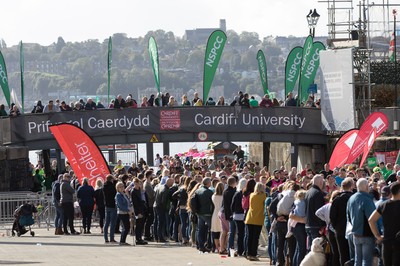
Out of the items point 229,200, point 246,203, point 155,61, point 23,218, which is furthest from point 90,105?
point 246,203

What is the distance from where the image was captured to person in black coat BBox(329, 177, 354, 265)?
799 inches

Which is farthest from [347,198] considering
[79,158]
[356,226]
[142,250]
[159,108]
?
[159,108]

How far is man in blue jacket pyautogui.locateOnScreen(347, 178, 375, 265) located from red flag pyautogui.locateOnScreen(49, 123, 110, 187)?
1366 cm

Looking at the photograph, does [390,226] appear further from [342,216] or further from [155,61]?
[155,61]

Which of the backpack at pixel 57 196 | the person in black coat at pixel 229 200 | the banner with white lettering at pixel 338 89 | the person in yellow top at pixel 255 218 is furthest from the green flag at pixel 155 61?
the person in yellow top at pixel 255 218

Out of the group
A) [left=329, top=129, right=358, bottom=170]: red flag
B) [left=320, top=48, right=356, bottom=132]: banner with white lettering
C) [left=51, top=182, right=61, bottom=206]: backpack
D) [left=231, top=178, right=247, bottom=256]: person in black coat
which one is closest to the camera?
[left=231, top=178, right=247, bottom=256]: person in black coat

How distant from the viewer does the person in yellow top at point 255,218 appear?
24.4 metres

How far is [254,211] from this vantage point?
24.5 meters

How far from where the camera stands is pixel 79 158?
32.3 meters

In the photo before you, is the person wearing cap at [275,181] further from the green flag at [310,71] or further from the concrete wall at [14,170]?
the green flag at [310,71]

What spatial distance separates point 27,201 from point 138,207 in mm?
6221

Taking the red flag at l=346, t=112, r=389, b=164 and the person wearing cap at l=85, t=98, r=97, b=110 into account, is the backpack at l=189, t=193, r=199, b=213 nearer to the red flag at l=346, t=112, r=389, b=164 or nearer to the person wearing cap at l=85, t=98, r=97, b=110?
the red flag at l=346, t=112, r=389, b=164

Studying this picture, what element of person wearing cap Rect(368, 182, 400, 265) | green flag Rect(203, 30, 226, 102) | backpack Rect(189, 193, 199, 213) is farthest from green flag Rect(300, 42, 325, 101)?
person wearing cap Rect(368, 182, 400, 265)

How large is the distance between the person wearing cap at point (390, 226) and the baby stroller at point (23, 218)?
47.9 feet
